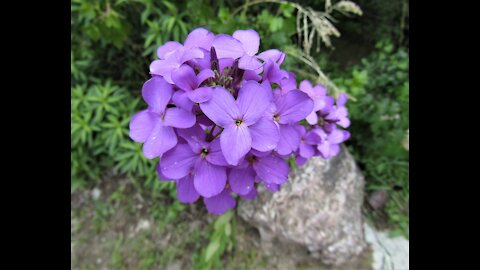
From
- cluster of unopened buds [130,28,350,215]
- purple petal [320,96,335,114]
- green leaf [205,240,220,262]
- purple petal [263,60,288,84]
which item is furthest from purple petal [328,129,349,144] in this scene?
green leaf [205,240,220,262]

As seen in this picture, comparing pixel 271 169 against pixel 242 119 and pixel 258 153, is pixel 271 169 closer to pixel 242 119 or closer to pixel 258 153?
pixel 258 153

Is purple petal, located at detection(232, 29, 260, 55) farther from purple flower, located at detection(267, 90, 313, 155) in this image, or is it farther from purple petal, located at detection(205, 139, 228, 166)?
purple petal, located at detection(205, 139, 228, 166)

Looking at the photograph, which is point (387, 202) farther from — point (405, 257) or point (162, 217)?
point (162, 217)

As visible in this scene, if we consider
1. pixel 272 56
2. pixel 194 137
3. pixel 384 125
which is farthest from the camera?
pixel 384 125

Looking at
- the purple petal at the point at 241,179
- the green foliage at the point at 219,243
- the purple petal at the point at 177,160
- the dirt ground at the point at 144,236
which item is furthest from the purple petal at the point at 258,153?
the dirt ground at the point at 144,236

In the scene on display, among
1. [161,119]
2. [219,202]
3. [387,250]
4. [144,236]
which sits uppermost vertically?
[161,119]

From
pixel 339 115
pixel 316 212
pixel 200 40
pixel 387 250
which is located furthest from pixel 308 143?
pixel 387 250

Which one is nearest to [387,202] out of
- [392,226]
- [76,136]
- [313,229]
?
[392,226]
